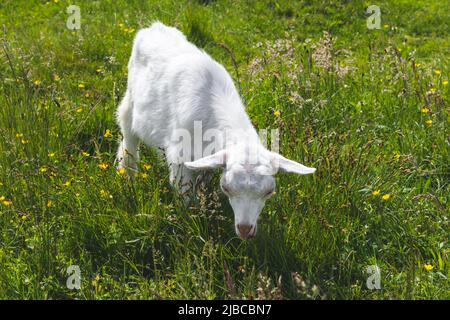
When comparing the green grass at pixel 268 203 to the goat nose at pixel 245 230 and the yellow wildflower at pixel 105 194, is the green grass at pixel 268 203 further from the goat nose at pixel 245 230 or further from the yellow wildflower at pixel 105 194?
the goat nose at pixel 245 230

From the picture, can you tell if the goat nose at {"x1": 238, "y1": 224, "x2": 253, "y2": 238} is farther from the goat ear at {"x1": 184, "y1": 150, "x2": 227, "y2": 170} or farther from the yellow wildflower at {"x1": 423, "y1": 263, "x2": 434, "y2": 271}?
the yellow wildflower at {"x1": 423, "y1": 263, "x2": 434, "y2": 271}

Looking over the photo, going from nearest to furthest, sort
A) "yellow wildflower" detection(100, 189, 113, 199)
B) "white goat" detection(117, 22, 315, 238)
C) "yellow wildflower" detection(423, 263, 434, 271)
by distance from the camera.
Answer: "white goat" detection(117, 22, 315, 238), "yellow wildflower" detection(423, 263, 434, 271), "yellow wildflower" detection(100, 189, 113, 199)

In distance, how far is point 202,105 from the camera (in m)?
5.35

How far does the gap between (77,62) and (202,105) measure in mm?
3068

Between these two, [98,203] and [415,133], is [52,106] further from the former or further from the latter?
[415,133]

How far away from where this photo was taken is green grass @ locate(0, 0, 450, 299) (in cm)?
471

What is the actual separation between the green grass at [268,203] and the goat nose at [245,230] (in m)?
0.20

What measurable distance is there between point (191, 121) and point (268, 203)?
0.81 metres

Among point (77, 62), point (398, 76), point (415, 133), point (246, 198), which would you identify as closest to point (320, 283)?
point (246, 198)

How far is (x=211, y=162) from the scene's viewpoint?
460 cm

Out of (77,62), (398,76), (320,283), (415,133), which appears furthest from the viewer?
(77,62)

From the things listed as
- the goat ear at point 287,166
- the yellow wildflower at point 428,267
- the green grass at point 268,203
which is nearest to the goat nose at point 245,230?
the green grass at point 268,203

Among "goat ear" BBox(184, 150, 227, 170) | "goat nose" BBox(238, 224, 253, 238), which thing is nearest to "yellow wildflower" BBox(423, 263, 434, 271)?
"goat nose" BBox(238, 224, 253, 238)

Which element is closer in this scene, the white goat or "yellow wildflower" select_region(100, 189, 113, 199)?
the white goat
